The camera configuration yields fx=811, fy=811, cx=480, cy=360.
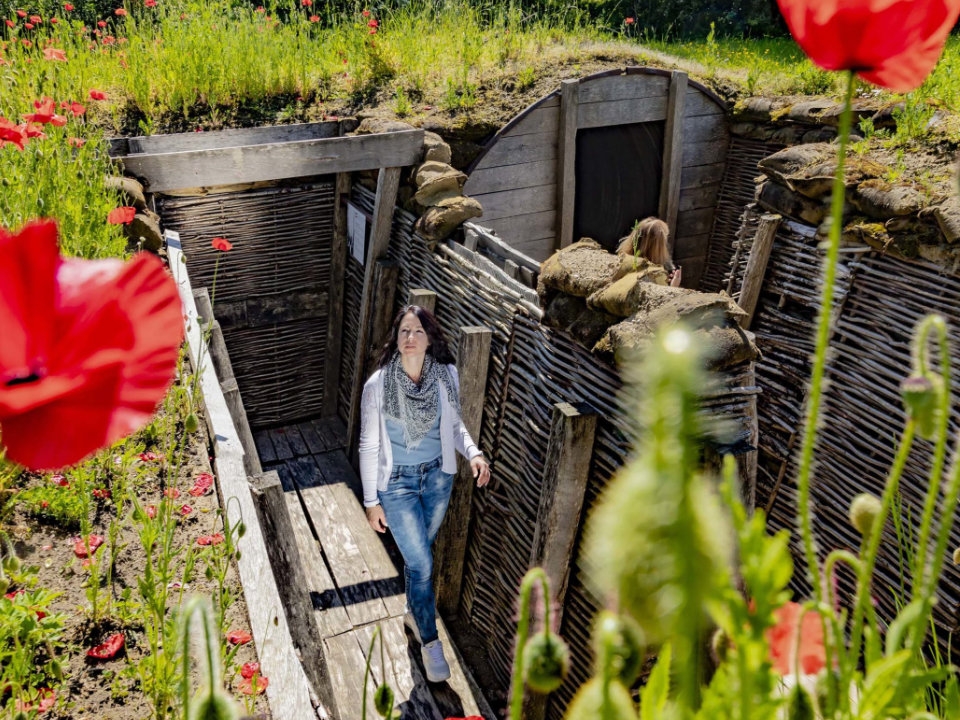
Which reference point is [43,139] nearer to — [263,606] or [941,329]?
[263,606]

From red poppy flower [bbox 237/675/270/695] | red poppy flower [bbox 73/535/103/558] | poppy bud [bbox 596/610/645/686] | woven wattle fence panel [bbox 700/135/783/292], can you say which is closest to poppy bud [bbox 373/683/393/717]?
poppy bud [bbox 596/610/645/686]

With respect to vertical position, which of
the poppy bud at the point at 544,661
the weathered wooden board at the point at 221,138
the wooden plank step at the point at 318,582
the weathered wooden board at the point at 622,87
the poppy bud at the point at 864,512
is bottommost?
the wooden plank step at the point at 318,582

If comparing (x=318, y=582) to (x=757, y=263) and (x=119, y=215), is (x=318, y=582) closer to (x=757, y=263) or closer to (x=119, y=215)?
(x=119, y=215)

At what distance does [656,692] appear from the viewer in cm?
51

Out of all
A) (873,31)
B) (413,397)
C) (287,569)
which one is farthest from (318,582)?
(873,31)

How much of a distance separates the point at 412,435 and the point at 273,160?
2.36 meters

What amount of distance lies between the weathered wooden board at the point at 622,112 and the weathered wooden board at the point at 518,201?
0.65 metres

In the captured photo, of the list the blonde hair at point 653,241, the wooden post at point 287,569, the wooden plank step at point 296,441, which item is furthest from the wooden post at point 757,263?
the wooden plank step at point 296,441

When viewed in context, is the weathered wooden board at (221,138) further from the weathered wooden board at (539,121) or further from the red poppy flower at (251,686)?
the red poppy flower at (251,686)

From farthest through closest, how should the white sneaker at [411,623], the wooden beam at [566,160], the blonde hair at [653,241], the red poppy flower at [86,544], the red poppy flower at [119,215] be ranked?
the wooden beam at [566,160] < the blonde hair at [653,241] < the white sneaker at [411,623] < the red poppy flower at [119,215] < the red poppy flower at [86,544]

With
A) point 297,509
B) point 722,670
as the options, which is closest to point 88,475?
point 722,670

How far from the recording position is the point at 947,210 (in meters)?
3.99

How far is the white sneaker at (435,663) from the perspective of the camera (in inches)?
170

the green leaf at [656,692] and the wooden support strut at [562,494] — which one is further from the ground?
the green leaf at [656,692]
